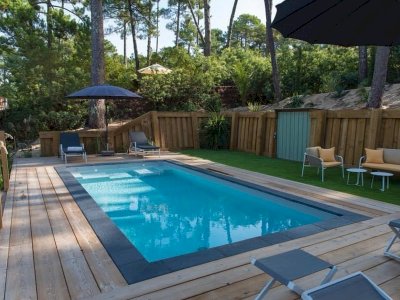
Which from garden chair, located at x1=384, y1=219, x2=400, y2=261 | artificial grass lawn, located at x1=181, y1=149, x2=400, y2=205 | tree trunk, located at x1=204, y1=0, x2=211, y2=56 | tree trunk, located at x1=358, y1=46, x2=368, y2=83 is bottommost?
artificial grass lawn, located at x1=181, y1=149, x2=400, y2=205

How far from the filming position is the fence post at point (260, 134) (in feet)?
34.0

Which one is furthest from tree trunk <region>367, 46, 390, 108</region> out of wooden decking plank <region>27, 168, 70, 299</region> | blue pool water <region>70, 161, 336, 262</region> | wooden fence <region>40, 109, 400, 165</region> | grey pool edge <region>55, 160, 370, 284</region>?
wooden decking plank <region>27, 168, 70, 299</region>

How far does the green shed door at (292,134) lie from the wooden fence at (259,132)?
0.21m

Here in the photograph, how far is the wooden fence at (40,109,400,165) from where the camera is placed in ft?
23.7

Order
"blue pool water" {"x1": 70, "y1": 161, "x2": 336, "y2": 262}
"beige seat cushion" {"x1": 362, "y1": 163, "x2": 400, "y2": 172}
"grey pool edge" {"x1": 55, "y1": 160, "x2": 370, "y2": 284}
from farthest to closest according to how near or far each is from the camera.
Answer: "beige seat cushion" {"x1": 362, "y1": 163, "x2": 400, "y2": 172} < "blue pool water" {"x1": 70, "y1": 161, "x2": 336, "y2": 262} < "grey pool edge" {"x1": 55, "y1": 160, "x2": 370, "y2": 284}

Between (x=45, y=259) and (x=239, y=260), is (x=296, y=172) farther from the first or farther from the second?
(x=45, y=259)

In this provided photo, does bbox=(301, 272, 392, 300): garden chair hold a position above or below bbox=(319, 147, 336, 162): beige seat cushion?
below

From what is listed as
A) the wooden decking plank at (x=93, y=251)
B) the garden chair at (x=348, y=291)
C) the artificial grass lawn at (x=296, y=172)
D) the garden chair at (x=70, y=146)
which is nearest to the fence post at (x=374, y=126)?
the artificial grass lawn at (x=296, y=172)

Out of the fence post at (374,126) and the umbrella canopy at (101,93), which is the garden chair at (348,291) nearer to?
the fence post at (374,126)

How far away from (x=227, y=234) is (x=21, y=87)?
12.0 metres

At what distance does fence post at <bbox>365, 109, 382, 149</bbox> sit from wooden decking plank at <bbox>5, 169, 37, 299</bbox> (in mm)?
6724

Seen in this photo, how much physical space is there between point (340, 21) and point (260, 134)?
8.00 metres

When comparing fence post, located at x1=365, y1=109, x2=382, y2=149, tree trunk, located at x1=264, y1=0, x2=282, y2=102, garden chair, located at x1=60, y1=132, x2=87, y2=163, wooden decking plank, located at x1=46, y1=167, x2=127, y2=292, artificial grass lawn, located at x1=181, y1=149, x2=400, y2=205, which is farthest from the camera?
tree trunk, located at x1=264, y1=0, x2=282, y2=102

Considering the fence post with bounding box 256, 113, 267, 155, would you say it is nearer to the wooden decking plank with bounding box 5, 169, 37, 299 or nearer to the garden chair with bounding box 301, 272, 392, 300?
the wooden decking plank with bounding box 5, 169, 37, 299
